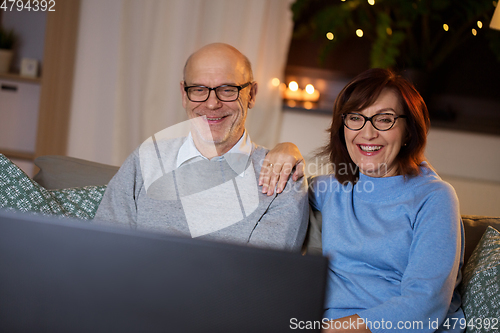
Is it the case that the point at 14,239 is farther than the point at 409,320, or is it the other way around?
the point at 409,320

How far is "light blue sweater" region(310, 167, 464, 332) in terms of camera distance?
1021 mm

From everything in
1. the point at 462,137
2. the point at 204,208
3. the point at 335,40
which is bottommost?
the point at 204,208

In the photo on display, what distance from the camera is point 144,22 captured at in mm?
3086

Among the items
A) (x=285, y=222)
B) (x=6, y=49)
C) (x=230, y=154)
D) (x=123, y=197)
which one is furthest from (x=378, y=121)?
(x=6, y=49)

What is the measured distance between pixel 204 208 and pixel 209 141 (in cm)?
26

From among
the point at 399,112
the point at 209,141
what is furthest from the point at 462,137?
the point at 209,141

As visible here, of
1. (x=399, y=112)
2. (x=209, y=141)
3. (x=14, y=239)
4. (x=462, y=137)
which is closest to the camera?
(x=14, y=239)

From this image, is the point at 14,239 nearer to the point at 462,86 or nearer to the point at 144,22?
the point at 144,22

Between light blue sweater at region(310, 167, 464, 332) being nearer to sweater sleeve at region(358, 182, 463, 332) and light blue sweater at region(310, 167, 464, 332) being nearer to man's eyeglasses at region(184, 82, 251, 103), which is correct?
sweater sleeve at region(358, 182, 463, 332)

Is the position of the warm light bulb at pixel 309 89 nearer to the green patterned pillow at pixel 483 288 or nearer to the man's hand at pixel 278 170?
the man's hand at pixel 278 170

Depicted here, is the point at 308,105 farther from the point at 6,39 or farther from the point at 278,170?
the point at 6,39

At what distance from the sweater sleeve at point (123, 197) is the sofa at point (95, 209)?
0.06 metres

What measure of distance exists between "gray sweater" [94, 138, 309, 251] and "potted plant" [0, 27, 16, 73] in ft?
6.85

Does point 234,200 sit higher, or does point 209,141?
point 209,141
